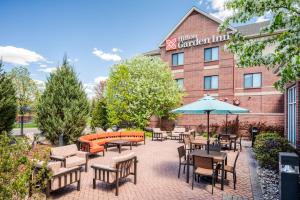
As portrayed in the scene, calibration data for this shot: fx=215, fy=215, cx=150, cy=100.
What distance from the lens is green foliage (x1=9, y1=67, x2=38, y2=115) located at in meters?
25.0

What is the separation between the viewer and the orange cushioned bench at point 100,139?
10891mm

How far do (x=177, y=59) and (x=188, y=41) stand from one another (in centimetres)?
243

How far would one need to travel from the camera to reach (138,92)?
66.4 ft

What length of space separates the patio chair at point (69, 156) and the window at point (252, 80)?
60.3 ft

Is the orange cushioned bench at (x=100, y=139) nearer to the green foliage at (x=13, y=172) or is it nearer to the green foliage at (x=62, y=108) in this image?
the green foliage at (x=62, y=108)

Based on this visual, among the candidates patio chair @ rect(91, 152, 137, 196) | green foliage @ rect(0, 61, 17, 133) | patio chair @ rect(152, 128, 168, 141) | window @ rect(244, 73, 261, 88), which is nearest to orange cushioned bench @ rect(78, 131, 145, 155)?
patio chair @ rect(152, 128, 168, 141)

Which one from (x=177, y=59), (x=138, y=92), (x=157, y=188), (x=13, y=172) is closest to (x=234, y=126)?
(x=138, y=92)

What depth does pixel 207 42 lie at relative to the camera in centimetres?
2359

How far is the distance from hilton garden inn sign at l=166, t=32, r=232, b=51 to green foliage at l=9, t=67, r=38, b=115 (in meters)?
17.2

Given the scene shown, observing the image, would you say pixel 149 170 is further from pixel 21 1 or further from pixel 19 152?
pixel 21 1

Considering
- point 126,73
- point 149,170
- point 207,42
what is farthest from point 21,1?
point 207,42

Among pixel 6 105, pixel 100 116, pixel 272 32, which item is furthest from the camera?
pixel 100 116

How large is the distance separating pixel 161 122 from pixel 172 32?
11051mm

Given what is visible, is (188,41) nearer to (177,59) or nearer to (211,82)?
(177,59)
